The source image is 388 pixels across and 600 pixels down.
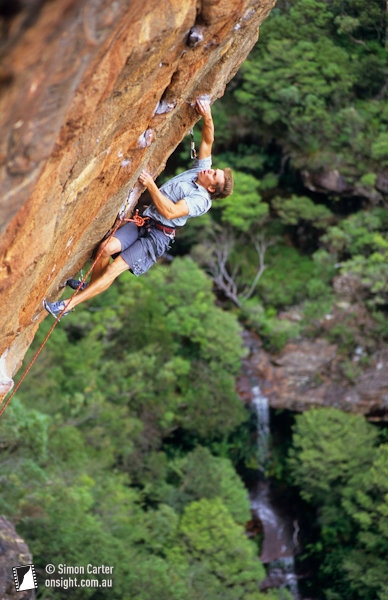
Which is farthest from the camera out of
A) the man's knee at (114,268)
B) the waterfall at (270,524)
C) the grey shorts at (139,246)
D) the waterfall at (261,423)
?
the waterfall at (261,423)

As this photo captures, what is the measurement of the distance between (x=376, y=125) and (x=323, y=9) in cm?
416

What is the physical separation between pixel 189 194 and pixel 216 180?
288 millimetres

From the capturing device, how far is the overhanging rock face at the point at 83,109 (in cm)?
415

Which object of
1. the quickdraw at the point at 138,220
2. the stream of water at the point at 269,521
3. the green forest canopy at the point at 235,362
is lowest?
the stream of water at the point at 269,521

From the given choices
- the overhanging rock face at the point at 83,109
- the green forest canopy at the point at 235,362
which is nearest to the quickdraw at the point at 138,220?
the overhanging rock face at the point at 83,109

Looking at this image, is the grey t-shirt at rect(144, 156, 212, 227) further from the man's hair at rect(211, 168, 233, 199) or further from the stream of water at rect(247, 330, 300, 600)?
the stream of water at rect(247, 330, 300, 600)

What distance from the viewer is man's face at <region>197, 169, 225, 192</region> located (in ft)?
25.9

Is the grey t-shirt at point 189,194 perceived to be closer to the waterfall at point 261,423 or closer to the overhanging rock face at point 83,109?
the overhanging rock face at point 83,109

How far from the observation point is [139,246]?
815 centimetres

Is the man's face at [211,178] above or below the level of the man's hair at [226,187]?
above

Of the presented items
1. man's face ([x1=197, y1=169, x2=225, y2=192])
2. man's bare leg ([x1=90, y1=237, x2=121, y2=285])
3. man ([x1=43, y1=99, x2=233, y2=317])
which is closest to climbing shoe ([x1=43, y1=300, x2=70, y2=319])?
man ([x1=43, y1=99, x2=233, y2=317])

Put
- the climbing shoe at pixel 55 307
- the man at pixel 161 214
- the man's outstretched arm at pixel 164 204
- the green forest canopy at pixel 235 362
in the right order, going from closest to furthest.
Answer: the climbing shoe at pixel 55 307
the man's outstretched arm at pixel 164 204
the man at pixel 161 214
the green forest canopy at pixel 235 362

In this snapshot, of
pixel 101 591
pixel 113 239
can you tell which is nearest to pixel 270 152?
pixel 101 591

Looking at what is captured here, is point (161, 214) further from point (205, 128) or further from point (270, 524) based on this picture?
point (270, 524)
